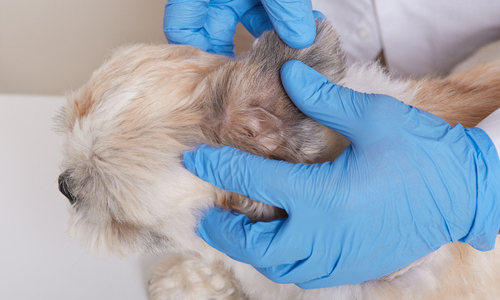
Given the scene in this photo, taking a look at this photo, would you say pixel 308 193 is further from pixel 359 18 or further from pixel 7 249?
pixel 7 249

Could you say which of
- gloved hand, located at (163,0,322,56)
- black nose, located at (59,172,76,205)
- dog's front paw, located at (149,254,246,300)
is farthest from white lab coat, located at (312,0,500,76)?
black nose, located at (59,172,76,205)

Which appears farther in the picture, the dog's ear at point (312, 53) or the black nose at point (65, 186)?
the black nose at point (65, 186)

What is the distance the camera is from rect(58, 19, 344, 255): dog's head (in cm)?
79

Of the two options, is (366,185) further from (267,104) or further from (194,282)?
(194,282)

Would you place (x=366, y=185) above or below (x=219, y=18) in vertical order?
below

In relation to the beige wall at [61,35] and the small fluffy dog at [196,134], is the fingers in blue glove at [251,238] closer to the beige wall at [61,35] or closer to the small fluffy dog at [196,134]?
the small fluffy dog at [196,134]

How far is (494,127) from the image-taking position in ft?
2.80

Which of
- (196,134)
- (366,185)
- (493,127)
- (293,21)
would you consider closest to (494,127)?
(493,127)

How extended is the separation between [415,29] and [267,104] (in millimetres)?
905

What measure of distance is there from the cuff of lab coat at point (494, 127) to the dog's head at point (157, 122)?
0.33m

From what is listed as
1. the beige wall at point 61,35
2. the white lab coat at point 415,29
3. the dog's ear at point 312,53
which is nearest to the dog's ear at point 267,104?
the dog's ear at point 312,53

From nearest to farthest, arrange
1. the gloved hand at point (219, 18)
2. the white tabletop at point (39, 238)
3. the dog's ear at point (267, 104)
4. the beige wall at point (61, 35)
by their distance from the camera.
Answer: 1. the dog's ear at point (267, 104)
2. the gloved hand at point (219, 18)
3. the white tabletop at point (39, 238)
4. the beige wall at point (61, 35)

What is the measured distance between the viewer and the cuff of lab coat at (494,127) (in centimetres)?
85

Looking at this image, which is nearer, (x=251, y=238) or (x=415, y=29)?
(x=251, y=238)
